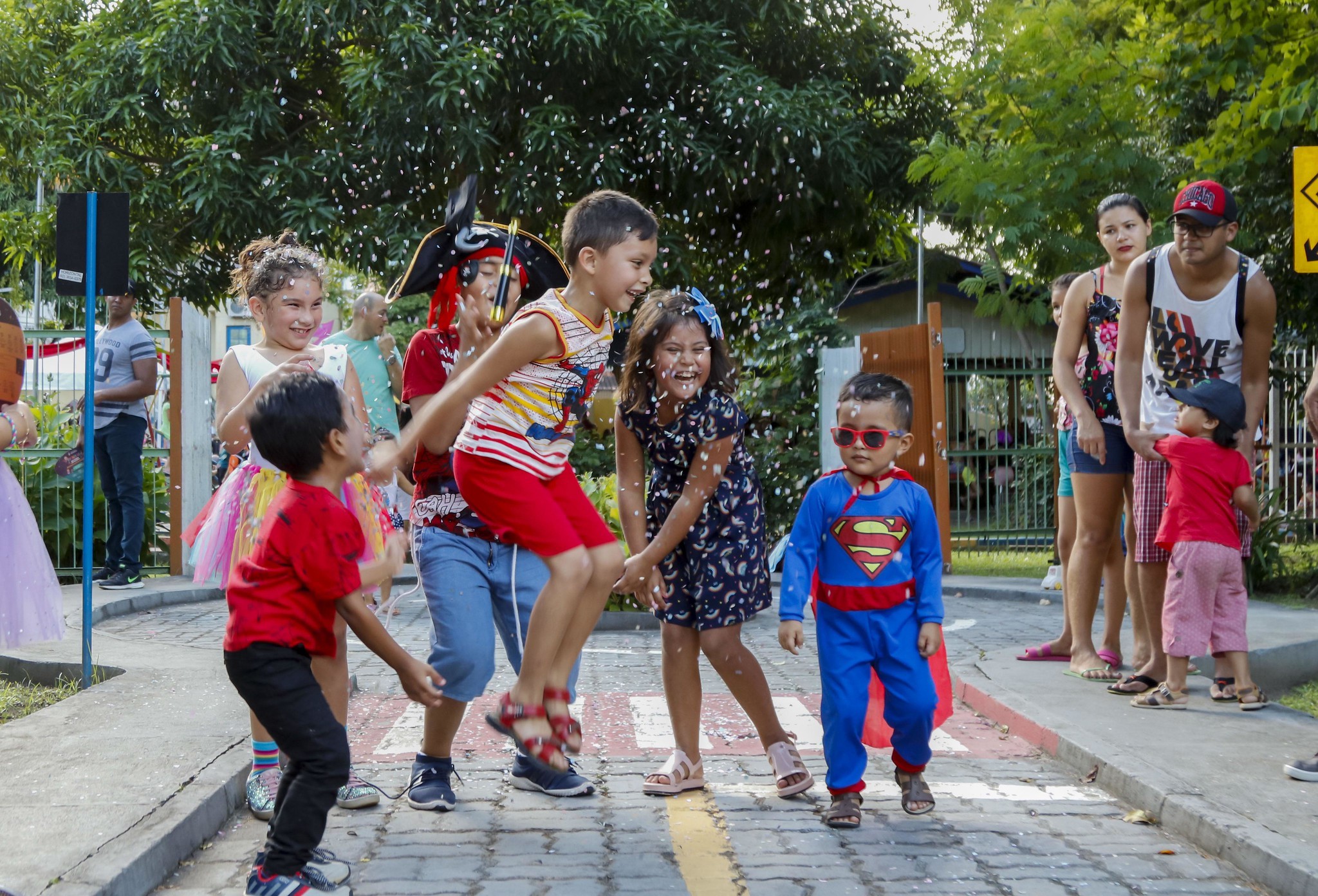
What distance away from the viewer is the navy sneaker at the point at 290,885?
3.59 metres

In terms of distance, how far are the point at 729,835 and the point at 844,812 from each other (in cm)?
40

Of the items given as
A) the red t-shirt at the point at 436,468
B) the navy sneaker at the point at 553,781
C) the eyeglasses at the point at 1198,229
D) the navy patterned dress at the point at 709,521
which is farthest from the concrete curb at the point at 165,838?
the eyeglasses at the point at 1198,229

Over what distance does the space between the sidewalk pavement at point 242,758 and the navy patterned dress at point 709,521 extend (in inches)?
34.5

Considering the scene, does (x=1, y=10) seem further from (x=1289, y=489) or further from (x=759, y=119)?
(x=1289, y=489)

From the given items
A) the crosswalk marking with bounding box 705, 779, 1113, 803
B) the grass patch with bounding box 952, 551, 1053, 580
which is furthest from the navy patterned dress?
the grass patch with bounding box 952, 551, 1053, 580

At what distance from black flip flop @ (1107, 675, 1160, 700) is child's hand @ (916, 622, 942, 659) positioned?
2.25 meters

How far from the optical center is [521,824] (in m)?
4.51

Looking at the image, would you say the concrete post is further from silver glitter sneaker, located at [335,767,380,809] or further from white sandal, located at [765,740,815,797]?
white sandal, located at [765,740,815,797]

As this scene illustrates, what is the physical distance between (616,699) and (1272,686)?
360 cm

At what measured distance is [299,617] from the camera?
143 inches

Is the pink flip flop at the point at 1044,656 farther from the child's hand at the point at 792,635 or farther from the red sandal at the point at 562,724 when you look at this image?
the red sandal at the point at 562,724

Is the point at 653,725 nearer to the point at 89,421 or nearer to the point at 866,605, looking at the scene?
the point at 866,605

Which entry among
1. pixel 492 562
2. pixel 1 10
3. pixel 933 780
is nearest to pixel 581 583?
pixel 492 562

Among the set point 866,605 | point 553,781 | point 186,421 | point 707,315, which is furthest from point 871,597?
point 186,421
